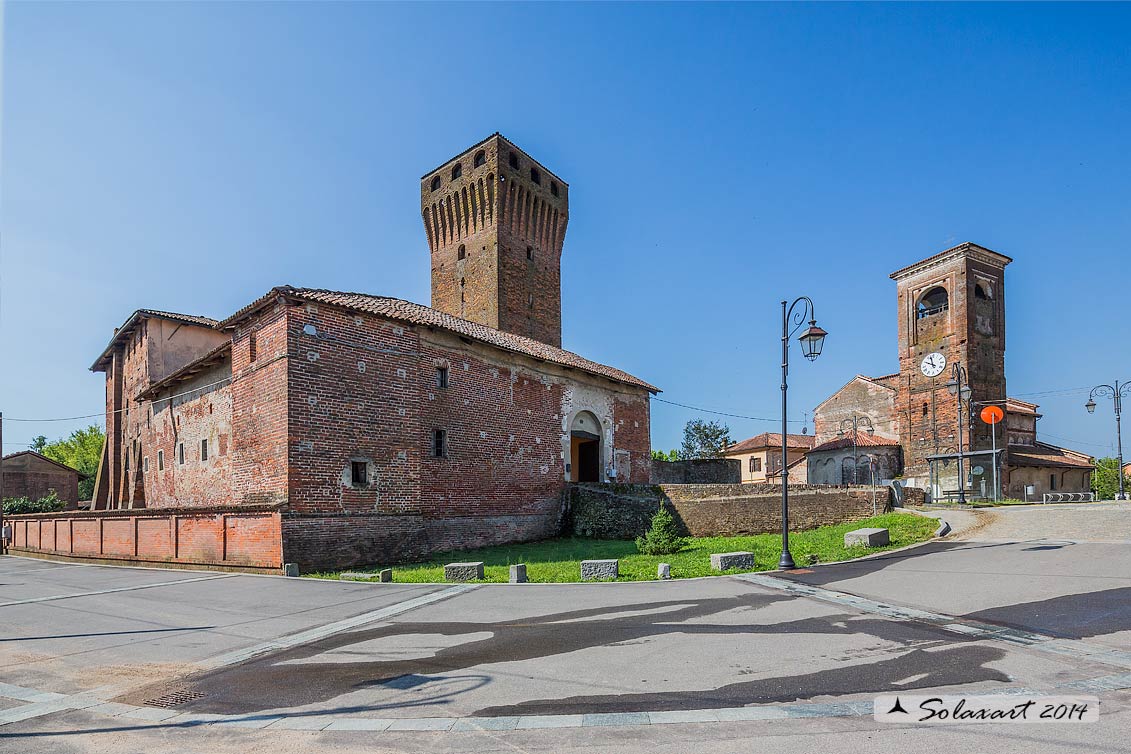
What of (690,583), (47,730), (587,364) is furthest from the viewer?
(587,364)

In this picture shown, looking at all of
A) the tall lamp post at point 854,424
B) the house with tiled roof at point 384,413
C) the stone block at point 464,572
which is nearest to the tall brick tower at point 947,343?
the tall lamp post at point 854,424

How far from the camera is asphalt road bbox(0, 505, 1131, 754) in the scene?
14.6 feet

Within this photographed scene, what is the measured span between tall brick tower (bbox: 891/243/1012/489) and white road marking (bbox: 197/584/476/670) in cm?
3275

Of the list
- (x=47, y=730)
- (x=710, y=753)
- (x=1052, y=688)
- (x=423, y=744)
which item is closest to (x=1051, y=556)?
(x=1052, y=688)

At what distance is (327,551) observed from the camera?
14.6m

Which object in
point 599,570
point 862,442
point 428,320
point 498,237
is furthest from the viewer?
point 862,442

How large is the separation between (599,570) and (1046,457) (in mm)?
38445

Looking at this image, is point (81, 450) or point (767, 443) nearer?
point (767, 443)

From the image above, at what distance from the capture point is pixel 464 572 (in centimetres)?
1209

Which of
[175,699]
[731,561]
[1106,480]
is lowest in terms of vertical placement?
[1106,480]

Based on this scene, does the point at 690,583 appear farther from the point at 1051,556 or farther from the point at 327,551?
the point at 327,551

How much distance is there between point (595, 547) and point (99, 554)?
54.1ft

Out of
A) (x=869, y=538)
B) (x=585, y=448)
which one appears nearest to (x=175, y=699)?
(x=869, y=538)

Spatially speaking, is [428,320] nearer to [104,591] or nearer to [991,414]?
[104,591]
